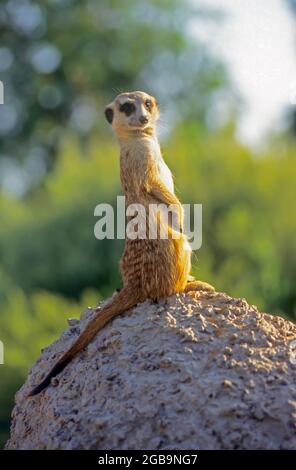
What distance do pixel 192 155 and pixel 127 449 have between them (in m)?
9.01

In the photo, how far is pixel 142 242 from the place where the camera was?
465 centimetres

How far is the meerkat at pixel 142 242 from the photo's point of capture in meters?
4.41

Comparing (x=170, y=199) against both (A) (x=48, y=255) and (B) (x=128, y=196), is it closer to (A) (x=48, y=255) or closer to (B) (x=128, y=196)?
(B) (x=128, y=196)

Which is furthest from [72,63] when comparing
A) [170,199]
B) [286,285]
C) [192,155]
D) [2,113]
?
[170,199]

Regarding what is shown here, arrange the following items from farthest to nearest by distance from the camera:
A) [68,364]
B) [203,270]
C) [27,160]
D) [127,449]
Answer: [27,160], [203,270], [68,364], [127,449]

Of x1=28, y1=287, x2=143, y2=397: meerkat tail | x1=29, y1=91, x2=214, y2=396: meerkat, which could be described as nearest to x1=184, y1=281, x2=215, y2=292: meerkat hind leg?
x1=29, y1=91, x2=214, y2=396: meerkat

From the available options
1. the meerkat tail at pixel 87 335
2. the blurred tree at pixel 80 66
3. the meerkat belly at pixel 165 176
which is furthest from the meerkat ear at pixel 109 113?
the blurred tree at pixel 80 66

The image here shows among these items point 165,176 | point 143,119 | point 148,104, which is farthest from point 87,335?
point 148,104

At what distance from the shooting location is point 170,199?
4.84 meters

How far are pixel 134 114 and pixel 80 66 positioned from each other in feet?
70.7

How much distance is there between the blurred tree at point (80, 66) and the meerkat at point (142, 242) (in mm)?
19802

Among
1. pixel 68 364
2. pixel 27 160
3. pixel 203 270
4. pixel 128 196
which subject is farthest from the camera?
pixel 27 160

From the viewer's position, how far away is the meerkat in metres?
4.41

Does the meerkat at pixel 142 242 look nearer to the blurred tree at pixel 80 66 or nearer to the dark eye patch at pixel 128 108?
the dark eye patch at pixel 128 108
